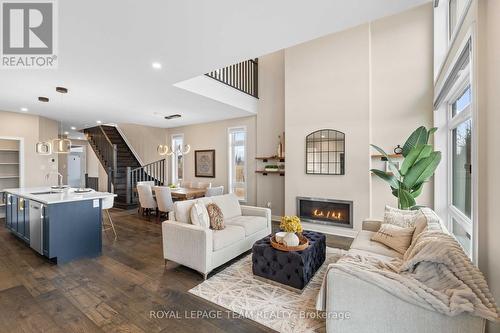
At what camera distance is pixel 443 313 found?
1428mm

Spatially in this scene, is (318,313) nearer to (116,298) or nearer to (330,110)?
(116,298)

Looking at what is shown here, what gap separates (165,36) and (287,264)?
2.97 m

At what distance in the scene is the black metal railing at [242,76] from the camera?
5227 millimetres

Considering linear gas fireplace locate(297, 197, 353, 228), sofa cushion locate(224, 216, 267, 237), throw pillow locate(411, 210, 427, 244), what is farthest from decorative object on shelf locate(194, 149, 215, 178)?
throw pillow locate(411, 210, 427, 244)

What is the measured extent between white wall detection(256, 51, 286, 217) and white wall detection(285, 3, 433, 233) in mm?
877

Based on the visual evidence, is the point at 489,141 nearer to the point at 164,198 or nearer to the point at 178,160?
the point at 164,198

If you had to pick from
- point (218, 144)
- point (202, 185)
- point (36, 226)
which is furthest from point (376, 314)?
point (218, 144)

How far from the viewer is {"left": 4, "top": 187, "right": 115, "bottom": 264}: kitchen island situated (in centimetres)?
334

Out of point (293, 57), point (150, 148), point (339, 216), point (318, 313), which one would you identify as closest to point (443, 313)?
point (318, 313)

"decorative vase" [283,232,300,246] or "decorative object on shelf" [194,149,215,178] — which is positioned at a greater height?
"decorative object on shelf" [194,149,215,178]

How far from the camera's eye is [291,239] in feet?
9.01

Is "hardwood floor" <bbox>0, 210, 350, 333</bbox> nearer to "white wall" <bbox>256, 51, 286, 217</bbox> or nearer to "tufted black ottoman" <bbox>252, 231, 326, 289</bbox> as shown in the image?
"tufted black ottoman" <bbox>252, 231, 326, 289</bbox>

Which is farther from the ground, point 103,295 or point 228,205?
point 228,205

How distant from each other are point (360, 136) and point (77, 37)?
15.4ft
